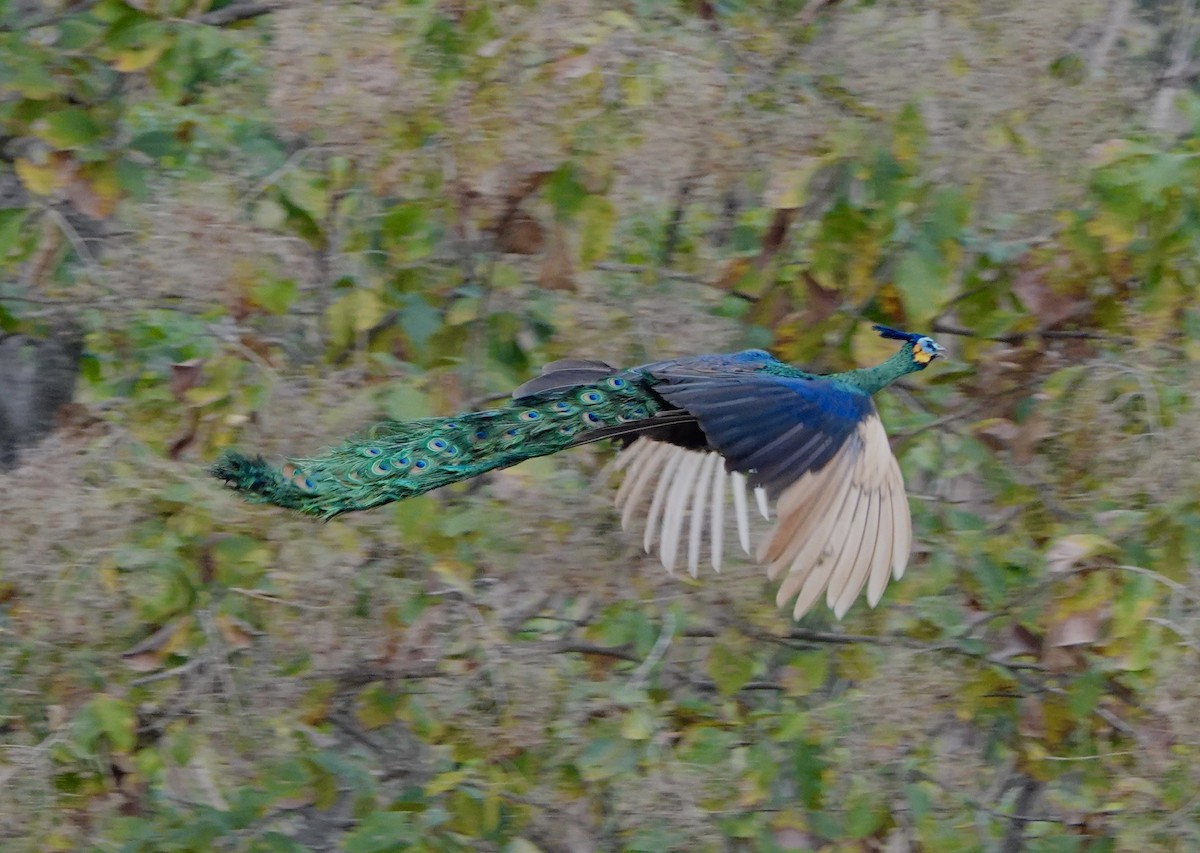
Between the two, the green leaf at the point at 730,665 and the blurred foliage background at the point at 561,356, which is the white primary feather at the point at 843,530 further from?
the blurred foliage background at the point at 561,356

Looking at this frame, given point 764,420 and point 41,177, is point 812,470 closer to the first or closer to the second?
point 764,420

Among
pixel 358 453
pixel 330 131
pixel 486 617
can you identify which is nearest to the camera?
pixel 358 453

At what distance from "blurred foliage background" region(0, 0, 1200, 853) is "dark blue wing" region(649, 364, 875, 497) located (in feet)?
1.82

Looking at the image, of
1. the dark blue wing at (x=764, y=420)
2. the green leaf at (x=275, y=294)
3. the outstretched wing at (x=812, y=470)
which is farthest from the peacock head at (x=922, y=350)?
the green leaf at (x=275, y=294)

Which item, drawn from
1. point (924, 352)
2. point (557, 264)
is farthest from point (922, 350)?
point (557, 264)

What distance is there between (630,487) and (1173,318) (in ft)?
4.92

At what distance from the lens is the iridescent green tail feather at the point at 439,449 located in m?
4.04

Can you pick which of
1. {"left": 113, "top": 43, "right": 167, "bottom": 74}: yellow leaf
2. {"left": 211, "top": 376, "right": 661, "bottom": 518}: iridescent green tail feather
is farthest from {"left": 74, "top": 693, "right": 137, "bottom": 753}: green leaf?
{"left": 113, "top": 43, "right": 167, "bottom": 74}: yellow leaf

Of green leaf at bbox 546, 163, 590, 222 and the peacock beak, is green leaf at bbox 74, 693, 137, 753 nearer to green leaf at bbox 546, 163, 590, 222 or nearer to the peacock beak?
green leaf at bbox 546, 163, 590, 222

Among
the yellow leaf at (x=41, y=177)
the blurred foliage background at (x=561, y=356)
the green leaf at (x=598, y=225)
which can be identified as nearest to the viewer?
Result: the blurred foliage background at (x=561, y=356)

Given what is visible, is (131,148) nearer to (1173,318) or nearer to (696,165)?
(696,165)

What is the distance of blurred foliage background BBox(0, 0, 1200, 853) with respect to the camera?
4.63 m

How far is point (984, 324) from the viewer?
5176mm

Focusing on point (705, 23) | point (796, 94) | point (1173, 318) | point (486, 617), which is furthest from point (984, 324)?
point (486, 617)
